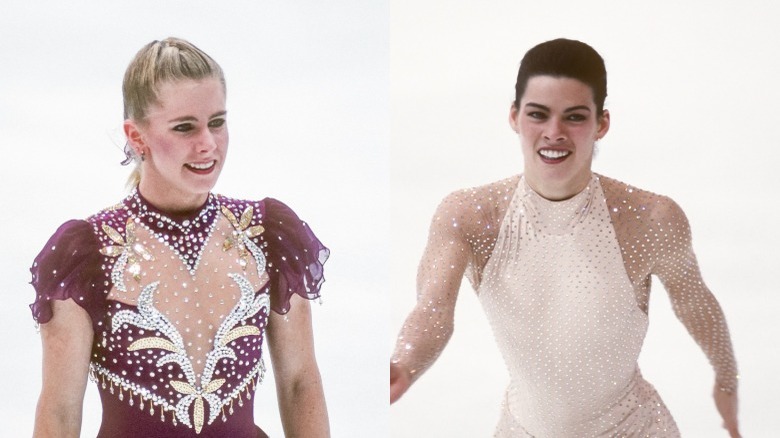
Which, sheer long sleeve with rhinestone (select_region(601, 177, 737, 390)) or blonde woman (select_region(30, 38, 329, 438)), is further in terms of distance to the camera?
sheer long sleeve with rhinestone (select_region(601, 177, 737, 390))

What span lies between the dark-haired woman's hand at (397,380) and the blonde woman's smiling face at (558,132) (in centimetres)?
49

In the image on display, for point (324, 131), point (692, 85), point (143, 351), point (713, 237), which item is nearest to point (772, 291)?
point (713, 237)

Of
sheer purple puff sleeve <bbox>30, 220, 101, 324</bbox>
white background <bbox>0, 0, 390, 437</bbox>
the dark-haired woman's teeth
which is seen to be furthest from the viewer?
white background <bbox>0, 0, 390, 437</bbox>

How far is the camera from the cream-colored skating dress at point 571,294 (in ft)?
8.55

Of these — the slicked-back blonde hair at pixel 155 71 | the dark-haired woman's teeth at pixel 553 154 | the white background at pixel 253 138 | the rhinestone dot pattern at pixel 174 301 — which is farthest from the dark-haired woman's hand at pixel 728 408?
the slicked-back blonde hair at pixel 155 71

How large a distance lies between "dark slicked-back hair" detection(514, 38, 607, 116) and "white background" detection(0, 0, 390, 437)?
2.09 feet

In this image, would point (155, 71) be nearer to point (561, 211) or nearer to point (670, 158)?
point (561, 211)

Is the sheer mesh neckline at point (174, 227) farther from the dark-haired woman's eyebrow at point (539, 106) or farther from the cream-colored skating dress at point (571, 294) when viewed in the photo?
the dark-haired woman's eyebrow at point (539, 106)

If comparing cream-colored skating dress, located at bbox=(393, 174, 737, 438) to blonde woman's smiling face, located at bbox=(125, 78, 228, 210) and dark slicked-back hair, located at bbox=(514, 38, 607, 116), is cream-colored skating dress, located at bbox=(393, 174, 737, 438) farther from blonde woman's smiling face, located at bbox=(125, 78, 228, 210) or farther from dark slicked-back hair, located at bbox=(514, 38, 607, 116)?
blonde woman's smiling face, located at bbox=(125, 78, 228, 210)

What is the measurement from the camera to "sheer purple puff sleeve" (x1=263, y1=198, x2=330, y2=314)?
265 centimetres

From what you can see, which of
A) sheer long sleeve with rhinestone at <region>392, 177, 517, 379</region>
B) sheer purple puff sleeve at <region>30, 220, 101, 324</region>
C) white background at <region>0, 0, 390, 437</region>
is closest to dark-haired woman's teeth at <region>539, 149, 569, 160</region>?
sheer long sleeve with rhinestone at <region>392, 177, 517, 379</region>

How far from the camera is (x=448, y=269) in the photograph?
2.64 m

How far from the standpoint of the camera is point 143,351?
2506 millimetres

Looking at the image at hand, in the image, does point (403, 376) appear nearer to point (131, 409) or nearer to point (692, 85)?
point (131, 409)
